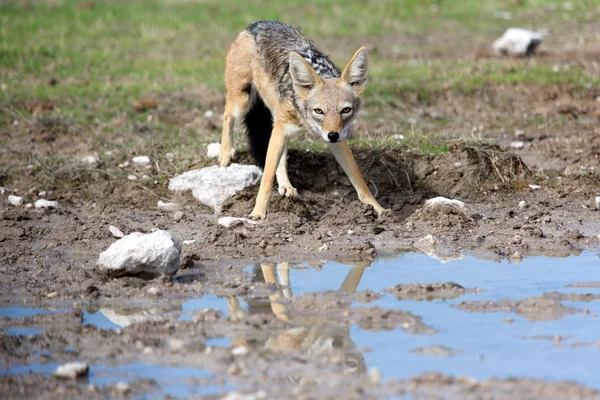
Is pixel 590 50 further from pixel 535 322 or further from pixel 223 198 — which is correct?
pixel 535 322

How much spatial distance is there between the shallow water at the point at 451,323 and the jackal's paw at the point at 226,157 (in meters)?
2.29

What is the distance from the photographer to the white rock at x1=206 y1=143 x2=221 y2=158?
360 inches

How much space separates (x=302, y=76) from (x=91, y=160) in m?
3.03

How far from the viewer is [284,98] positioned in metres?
7.96

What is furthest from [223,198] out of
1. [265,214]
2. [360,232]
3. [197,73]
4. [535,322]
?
[197,73]

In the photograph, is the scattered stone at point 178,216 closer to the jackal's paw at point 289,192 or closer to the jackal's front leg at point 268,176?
the jackal's front leg at point 268,176

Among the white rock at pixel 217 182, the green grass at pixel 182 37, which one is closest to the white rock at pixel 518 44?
the green grass at pixel 182 37

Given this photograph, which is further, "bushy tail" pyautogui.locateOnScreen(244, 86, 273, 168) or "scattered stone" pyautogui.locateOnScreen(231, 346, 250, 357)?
"bushy tail" pyautogui.locateOnScreen(244, 86, 273, 168)

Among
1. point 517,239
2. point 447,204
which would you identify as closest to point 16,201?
point 447,204

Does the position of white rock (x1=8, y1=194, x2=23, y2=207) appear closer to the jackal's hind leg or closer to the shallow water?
the jackal's hind leg

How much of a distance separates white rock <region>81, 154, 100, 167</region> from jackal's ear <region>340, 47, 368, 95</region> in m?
3.14

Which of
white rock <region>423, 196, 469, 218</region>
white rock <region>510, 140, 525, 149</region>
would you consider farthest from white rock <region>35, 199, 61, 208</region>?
white rock <region>510, 140, 525, 149</region>

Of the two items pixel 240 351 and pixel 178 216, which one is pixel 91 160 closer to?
pixel 178 216

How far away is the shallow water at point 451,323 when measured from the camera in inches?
177
